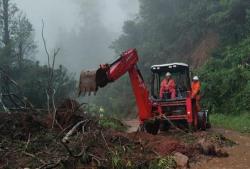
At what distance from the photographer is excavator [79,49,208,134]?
1422 cm

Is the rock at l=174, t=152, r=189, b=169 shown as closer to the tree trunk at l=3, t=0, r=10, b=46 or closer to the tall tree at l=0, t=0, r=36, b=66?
the tall tree at l=0, t=0, r=36, b=66

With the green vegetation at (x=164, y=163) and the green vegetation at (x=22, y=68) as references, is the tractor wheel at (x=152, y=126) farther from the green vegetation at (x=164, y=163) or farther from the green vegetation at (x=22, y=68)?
the green vegetation at (x=22, y=68)

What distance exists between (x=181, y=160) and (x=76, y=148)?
231cm

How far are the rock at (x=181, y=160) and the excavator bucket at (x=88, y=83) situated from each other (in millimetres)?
3476

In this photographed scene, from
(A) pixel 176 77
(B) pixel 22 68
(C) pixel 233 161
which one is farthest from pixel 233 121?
(B) pixel 22 68

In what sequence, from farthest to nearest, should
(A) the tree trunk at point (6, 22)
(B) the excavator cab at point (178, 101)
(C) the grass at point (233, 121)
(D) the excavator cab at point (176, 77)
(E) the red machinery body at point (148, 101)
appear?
1. (A) the tree trunk at point (6, 22)
2. (C) the grass at point (233, 121)
3. (D) the excavator cab at point (176, 77)
4. (B) the excavator cab at point (178, 101)
5. (E) the red machinery body at point (148, 101)

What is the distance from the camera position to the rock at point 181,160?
10070 millimetres

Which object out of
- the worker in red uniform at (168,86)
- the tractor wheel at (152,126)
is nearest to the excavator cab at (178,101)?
the worker in red uniform at (168,86)

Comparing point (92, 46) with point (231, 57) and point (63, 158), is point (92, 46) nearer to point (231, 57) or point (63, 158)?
point (231, 57)

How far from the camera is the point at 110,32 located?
92688mm

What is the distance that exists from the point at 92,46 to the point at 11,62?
62.2m

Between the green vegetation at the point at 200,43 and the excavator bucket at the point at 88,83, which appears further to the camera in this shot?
the green vegetation at the point at 200,43

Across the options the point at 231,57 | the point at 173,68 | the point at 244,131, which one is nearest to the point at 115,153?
the point at 173,68

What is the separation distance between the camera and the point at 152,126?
1528 cm
